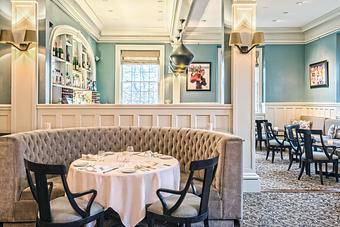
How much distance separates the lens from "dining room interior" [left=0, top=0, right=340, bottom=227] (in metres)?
3.07

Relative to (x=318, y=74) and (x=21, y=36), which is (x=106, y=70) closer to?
(x=21, y=36)

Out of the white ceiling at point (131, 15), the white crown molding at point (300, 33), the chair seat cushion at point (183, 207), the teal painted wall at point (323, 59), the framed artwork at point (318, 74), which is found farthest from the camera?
the framed artwork at point (318, 74)

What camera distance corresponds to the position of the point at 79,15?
26.6ft

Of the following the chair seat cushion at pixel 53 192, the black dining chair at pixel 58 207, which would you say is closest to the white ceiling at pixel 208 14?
the chair seat cushion at pixel 53 192

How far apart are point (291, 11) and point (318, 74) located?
2403 millimetres

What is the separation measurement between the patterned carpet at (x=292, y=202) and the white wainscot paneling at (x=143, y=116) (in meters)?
1.24

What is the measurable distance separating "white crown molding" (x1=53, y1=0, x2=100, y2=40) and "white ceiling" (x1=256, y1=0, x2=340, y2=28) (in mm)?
4256

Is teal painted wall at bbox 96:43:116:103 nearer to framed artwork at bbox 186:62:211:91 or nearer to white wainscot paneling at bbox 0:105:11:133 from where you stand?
framed artwork at bbox 186:62:211:91

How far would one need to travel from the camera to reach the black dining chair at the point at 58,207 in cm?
266

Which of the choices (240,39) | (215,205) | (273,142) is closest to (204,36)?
(273,142)

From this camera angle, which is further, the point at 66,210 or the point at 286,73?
the point at 286,73

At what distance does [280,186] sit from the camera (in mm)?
5656

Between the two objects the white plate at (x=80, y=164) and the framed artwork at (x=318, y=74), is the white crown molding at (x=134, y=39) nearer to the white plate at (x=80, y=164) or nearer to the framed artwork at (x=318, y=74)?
the framed artwork at (x=318, y=74)

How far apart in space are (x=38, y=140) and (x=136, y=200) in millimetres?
1751
